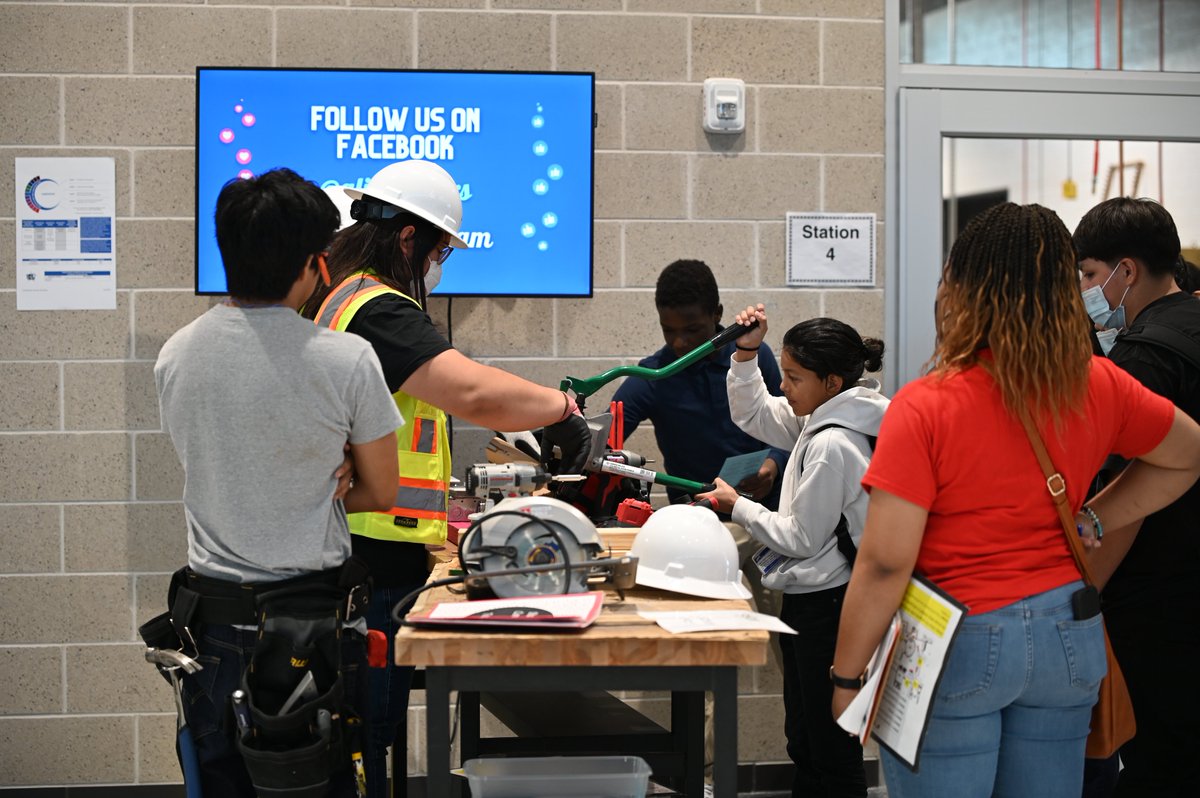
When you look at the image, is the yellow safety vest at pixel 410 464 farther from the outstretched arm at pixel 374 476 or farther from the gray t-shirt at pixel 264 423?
the gray t-shirt at pixel 264 423

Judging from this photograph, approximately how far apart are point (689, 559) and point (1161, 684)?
3.55ft

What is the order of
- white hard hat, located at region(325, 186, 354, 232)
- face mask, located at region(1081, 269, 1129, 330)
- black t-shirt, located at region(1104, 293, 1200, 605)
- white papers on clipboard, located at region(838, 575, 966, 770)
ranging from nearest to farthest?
white papers on clipboard, located at region(838, 575, 966, 770) < black t-shirt, located at region(1104, 293, 1200, 605) < face mask, located at region(1081, 269, 1129, 330) < white hard hat, located at region(325, 186, 354, 232)

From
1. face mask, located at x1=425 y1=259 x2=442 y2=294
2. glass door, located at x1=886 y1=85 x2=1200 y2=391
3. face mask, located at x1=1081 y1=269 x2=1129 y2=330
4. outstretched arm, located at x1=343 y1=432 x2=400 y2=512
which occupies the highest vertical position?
glass door, located at x1=886 y1=85 x2=1200 y2=391

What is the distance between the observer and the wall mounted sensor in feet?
11.3

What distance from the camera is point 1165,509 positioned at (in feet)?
7.22

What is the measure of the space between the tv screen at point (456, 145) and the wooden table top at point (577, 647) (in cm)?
193

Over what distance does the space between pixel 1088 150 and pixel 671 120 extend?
55.8 inches

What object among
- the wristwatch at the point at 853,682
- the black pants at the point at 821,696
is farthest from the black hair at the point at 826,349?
the wristwatch at the point at 853,682

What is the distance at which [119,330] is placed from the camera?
11.1 feet

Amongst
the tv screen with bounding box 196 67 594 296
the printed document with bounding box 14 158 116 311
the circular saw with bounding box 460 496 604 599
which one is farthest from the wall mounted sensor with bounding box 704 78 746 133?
the circular saw with bounding box 460 496 604 599

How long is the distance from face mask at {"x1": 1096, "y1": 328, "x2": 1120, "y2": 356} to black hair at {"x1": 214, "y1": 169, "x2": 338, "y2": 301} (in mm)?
1683

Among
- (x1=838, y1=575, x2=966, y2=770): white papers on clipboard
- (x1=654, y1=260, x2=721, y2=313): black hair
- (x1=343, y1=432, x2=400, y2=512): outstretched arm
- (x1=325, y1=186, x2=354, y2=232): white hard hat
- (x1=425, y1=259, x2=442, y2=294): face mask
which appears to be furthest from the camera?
(x1=654, y1=260, x2=721, y2=313): black hair

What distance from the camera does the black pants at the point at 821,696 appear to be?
255 cm

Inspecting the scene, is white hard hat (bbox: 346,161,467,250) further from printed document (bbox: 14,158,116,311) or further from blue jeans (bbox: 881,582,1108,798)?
printed document (bbox: 14,158,116,311)
